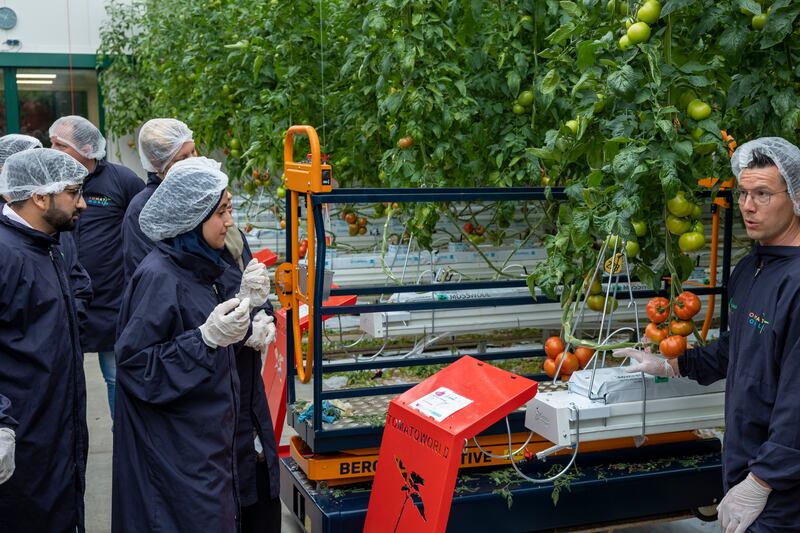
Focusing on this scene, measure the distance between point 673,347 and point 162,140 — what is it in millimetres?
2323

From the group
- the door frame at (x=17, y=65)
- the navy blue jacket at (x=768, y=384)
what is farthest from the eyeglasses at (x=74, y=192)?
the door frame at (x=17, y=65)

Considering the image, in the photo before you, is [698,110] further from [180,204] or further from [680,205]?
[180,204]

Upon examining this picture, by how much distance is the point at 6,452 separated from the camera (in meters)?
2.32

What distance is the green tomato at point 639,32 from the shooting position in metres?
2.76

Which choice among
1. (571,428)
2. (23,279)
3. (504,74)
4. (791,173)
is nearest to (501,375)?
(571,428)

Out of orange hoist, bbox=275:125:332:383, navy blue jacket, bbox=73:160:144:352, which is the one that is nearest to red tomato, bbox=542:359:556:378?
orange hoist, bbox=275:125:332:383

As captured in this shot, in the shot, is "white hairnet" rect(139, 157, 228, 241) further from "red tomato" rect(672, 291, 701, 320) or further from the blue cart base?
"red tomato" rect(672, 291, 701, 320)

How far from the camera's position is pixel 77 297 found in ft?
11.9

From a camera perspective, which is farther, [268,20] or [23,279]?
[268,20]

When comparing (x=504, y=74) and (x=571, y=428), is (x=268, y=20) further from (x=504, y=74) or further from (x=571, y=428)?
(x=571, y=428)

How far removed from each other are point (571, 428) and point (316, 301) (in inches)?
41.5

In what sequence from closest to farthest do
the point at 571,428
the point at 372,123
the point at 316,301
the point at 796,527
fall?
the point at 796,527, the point at 571,428, the point at 316,301, the point at 372,123

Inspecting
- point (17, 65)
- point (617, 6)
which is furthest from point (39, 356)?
point (17, 65)

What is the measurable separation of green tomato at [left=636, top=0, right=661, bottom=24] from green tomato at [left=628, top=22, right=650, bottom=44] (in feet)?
0.07
